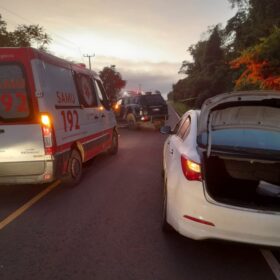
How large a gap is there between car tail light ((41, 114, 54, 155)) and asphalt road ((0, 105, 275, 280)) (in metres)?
0.93

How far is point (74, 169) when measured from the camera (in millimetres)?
6637

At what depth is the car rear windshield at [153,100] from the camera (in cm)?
1814

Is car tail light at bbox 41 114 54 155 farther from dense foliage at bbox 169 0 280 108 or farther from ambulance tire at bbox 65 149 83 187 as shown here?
dense foliage at bbox 169 0 280 108

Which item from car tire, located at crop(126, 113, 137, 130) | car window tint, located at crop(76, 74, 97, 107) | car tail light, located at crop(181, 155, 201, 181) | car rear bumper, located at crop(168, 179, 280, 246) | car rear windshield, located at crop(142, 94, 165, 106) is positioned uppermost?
car window tint, located at crop(76, 74, 97, 107)

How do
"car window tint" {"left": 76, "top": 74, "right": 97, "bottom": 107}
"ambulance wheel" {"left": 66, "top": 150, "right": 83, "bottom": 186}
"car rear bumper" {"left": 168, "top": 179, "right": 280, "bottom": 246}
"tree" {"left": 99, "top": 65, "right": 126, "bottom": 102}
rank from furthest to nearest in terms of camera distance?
1. "tree" {"left": 99, "top": 65, "right": 126, "bottom": 102}
2. "car window tint" {"left": 76, "top": 74, "right": 97, "bottom": 107}
3. "ambulance wheel" {"left": 66, "top": 150, "right": 83, "bottom": 186}
4. "car rear bumper" {"left": 168, "top": 179, "right": 280, "bottom": 246}

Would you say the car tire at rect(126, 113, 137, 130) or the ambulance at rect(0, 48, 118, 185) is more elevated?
the ambulance at rect(0, 48, 118, 185)

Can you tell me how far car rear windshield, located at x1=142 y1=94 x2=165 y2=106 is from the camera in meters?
18.1

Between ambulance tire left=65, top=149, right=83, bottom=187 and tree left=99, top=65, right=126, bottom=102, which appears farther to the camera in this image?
tree left=99, top=65, right=126, bottom=102

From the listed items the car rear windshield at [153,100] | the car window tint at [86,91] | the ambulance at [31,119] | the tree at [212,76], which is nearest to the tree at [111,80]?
the tree at [212,76]

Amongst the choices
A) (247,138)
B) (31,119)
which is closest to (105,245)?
(247,138)

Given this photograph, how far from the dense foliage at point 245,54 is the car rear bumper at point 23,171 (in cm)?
1496

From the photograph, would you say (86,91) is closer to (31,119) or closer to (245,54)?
(31,119)

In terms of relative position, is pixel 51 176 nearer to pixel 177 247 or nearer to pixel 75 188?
pixel 75 188

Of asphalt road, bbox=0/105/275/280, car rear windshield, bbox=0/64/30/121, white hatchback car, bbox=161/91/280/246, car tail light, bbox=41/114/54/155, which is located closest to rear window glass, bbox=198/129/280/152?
white hatchback car, bbox=161/91/280/246
